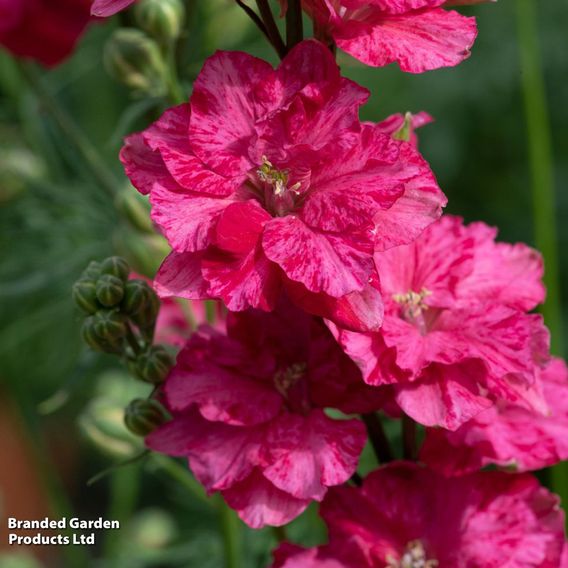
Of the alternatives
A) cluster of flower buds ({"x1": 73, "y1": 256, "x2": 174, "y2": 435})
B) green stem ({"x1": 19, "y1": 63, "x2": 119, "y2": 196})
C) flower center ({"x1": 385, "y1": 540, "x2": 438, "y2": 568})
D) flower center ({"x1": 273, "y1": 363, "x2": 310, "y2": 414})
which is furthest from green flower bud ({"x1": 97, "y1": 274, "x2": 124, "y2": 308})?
green stem ({"x1": 19, "y1": 63, "x2": 119, "y2": 196})

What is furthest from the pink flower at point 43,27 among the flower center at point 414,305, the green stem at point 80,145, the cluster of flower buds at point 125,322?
the flower center at point 414,305

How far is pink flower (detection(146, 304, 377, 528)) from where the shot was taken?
569 mm

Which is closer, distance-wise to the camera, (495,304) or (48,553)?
(495,304)

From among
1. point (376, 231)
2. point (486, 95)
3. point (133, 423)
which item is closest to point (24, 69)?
point (133, 423)

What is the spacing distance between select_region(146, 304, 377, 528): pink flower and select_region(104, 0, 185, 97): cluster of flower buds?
30 centimetres

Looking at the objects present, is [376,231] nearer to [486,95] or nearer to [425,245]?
→ [425,245]

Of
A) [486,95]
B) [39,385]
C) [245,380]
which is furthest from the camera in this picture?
[486,95]

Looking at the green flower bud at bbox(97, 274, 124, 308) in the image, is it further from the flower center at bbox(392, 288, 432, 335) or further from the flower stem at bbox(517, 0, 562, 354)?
the flower stem at bbox(517, 0, 562, 354)

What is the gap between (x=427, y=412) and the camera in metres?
0.55

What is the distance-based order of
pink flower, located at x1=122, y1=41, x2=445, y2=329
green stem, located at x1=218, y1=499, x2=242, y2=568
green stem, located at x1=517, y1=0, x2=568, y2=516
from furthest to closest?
green stem, located at x1=517, y1=0, x2=568, y2=516
green stem, located at x1=218, y1=499, x2=242, y2=568
pink flower, located at x1=122, y1=41, x2=445, y2=329

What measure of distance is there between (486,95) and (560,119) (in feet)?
0.44

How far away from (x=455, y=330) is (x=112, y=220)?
502 mm

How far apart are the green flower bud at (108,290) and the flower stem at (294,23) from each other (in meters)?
0.18

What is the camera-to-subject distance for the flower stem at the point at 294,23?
55 cm
